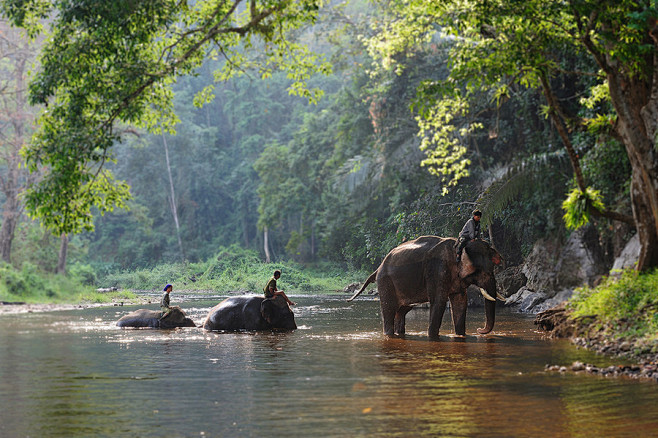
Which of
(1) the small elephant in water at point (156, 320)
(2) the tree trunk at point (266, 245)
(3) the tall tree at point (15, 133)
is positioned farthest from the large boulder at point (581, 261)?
(2) the tree trunk at point (266, 245)

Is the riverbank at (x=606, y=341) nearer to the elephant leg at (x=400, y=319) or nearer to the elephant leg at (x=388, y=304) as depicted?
the elephant leg at (x=400, y=319)

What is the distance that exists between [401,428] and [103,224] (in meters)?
60.5

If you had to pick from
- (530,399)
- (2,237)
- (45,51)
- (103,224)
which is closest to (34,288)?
(2,237)

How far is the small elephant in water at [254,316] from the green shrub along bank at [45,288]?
49.2 feet

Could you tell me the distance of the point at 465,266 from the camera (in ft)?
50.2

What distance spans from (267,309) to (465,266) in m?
4.69

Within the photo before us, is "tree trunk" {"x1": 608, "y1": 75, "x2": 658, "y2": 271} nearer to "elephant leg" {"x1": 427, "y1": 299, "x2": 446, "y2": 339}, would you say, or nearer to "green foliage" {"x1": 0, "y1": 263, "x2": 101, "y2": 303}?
"elephant leg" {"x1": 427, "y1": 299, "x2": 446, "y2": 339}

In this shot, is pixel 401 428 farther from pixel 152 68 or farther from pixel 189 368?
pixel 152 68

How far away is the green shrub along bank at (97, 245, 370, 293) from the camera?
45.4 metres

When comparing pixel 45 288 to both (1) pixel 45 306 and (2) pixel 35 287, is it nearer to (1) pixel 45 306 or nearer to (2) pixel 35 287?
(2) pixel 35 287

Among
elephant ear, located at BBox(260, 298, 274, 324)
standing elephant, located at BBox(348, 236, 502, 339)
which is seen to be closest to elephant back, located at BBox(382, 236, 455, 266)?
standing elephant, located at BBox(348, 236, 502, 339)

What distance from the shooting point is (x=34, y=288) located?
105 feet

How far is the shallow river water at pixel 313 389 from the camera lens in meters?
7.10

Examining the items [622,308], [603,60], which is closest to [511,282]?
[622,308]
